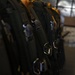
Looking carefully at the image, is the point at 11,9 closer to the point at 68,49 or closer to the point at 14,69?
the point at 14,69

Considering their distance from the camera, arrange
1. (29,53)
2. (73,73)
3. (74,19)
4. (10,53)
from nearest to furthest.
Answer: (10,53) → (29,53) → (73,73) → (74,19)

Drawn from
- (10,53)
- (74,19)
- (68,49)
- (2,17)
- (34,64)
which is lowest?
(68,49)

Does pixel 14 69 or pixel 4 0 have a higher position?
pixel 4 0

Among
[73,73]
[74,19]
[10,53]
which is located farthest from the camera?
[74,19]

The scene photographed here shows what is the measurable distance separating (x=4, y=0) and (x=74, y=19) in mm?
2625

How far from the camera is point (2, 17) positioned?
32.0 inches

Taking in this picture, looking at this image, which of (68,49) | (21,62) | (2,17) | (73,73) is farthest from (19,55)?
(68,49)

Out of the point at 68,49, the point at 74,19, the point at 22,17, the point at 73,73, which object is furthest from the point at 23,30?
the point at 74,19

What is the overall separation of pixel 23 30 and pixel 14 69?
17cm

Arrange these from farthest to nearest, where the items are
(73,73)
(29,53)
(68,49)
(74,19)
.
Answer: (74,19), (68,49), (73,73), (29,53)

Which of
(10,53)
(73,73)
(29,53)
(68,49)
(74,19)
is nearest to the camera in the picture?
(10,53)

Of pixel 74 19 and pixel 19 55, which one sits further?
pixel 74 19

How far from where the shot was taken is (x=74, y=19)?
3383 millimetres

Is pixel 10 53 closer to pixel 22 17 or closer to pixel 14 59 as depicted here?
pixel 14 59
